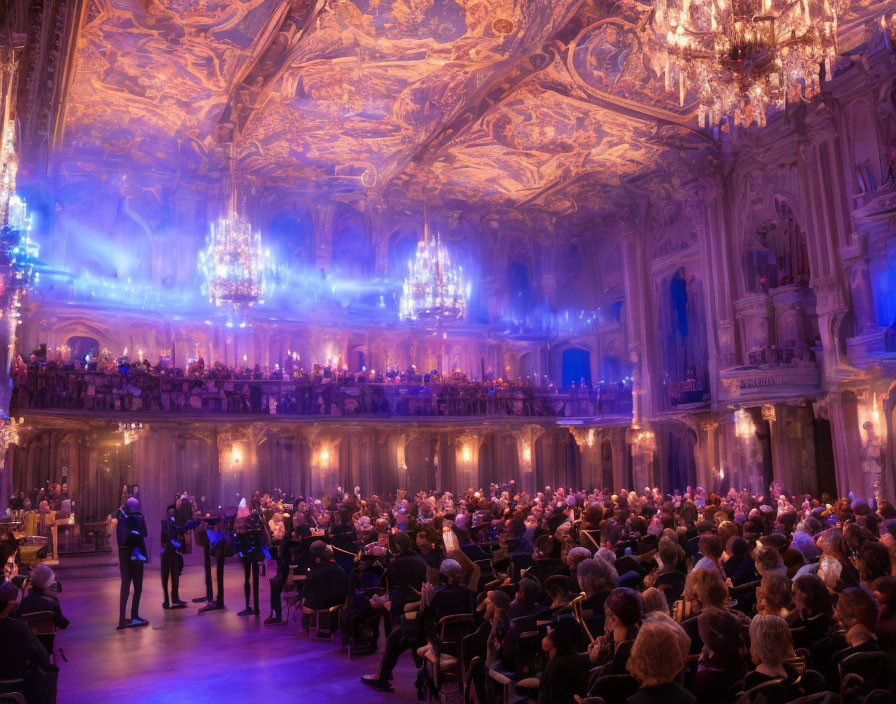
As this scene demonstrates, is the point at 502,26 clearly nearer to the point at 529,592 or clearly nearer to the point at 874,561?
the point at 529,592

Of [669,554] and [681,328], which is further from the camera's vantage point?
[681,328]

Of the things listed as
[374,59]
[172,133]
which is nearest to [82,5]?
Answer: [374,59]

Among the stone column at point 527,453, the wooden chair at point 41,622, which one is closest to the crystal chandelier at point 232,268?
the stone column at point 527,453

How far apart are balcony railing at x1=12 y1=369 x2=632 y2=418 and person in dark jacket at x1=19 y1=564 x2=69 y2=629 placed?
14201 mm

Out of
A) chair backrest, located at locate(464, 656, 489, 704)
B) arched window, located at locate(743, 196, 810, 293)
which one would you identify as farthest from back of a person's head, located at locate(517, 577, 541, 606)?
arched window, located at locate(743, 196, 810, 293)

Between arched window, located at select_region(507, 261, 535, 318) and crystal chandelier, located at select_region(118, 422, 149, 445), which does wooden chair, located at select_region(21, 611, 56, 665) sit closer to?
crystal chandelier, located at select_region(118, 422, 149, 445)

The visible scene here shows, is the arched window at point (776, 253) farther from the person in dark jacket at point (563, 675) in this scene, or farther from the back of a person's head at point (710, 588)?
the person in dark jacket at point (563, 675)

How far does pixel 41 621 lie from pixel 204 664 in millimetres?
2945

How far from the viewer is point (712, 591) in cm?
497

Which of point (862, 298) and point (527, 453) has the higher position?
point (862, 298)

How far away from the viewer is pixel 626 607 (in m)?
4.59

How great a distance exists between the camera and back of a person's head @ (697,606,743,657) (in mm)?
4242

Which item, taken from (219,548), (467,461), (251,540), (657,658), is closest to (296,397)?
(467,461)

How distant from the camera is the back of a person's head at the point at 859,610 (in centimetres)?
429
